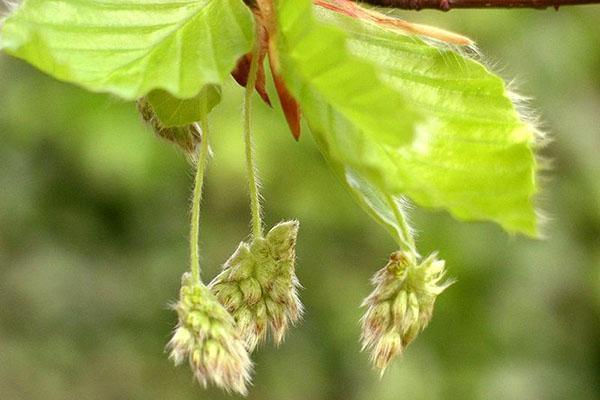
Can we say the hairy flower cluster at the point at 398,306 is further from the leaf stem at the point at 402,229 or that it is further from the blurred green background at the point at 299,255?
the blurred green background at the point at 299,255

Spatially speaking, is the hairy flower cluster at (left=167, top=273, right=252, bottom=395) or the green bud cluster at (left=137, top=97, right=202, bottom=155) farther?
the green bud cluster at (left=137, top=97, right=202, bottom=155)

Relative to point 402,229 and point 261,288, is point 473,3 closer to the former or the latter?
point 402,229

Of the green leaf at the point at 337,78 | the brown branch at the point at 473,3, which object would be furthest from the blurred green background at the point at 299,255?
the green leaf at the point at 337,78

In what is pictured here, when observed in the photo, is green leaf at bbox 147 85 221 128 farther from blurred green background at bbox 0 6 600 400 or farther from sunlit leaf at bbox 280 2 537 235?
blurred green background at bbox 0 6 600 400

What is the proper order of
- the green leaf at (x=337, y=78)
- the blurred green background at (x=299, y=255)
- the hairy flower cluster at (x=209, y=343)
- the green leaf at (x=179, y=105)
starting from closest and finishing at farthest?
the green leaf at (x=337, y=78)
the hairy flower cluster at (x=209, y=343)
the green leaf at (x=179, y=105)
the blurred green background at (x=299, y=255)

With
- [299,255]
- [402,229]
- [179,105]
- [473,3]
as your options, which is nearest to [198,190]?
[179,105]

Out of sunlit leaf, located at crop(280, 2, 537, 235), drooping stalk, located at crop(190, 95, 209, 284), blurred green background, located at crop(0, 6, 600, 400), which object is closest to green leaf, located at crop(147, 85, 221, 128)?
drooping stalk, located at crop(190, 95, 209, 284)
